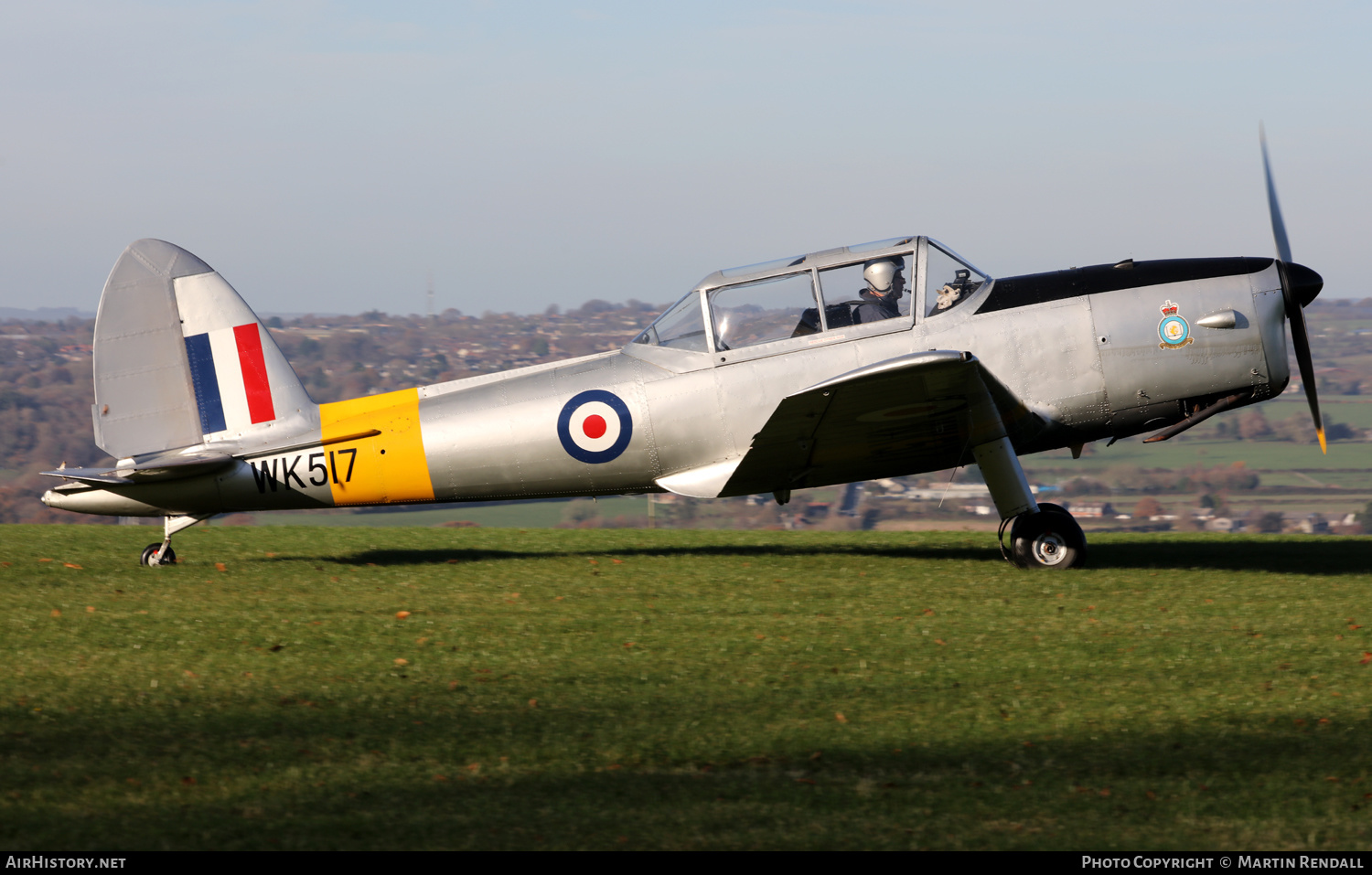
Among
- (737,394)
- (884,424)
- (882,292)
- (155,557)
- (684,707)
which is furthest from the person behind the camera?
(155,557)

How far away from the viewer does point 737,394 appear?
27.9 feet

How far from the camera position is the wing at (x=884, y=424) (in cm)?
743

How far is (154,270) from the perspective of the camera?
352 inches

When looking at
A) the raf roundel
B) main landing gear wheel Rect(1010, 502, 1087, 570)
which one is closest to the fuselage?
the raf roundel

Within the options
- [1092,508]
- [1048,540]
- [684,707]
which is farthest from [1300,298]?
[1092,508]

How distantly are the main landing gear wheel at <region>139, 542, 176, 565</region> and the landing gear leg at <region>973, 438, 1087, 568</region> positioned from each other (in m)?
6.44

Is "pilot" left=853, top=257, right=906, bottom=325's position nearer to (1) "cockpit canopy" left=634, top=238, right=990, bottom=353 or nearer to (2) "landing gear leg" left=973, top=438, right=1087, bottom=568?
Answer: (1) "cockpit canopy" left=634, top=238, right=990, bottom=353

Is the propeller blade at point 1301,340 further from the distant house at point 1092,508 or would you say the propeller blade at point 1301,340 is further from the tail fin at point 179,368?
the distant house at point 1092,508

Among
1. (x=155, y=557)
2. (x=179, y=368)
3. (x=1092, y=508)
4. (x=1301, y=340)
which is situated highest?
(x=179, y=368)

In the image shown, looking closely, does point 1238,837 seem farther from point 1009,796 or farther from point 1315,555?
point 1315,555

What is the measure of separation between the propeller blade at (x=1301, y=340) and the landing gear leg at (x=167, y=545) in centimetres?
862

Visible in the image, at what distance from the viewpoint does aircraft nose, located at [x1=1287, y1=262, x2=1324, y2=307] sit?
8.33 metres

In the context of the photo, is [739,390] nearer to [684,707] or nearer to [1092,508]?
[684,707]

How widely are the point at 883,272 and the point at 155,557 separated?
6.11 m
